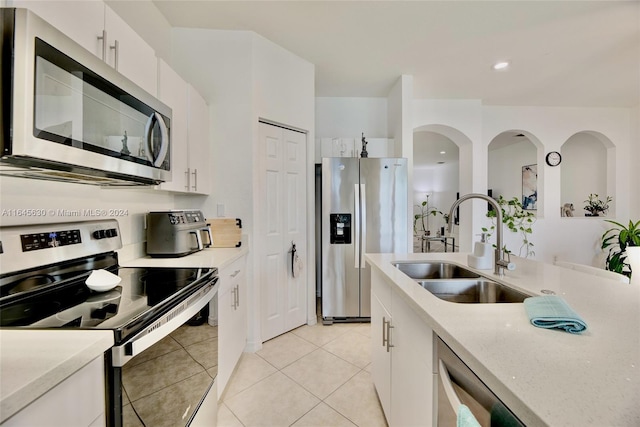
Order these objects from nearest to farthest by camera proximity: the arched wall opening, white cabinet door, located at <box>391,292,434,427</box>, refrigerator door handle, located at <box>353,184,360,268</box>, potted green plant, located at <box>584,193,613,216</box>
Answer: white cabinet door, located at <box>391,292,434,427</box> → refrigerator door handle, located at <box>353,184,360,268</box> → potted green plant, located at <box>584,193,613,216</box> → the arched wall opening

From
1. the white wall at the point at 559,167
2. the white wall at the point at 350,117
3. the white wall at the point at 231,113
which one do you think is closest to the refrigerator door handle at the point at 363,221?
the white wall at the point at 231,113

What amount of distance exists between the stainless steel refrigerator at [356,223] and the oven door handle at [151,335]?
1.78m

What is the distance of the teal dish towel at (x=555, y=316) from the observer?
687 mm

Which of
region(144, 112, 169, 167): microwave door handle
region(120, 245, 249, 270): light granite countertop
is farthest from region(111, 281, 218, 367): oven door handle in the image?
region(144, 112, 169, 167): microwave door handle

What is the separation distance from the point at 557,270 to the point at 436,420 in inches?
42.1

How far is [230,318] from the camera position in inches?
68.7

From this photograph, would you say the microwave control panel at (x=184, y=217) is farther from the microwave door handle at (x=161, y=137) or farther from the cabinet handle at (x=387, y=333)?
the cabinet handle at (x=387, y=333)

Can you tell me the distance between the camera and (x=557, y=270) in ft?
4.54

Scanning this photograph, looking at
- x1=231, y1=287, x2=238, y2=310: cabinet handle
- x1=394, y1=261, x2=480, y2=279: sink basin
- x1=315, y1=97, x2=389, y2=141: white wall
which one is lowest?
x1=231, y1=287, x2=238, y2=310: cabinet handle

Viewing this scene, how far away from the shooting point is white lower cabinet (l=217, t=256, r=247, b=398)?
1.57 metres

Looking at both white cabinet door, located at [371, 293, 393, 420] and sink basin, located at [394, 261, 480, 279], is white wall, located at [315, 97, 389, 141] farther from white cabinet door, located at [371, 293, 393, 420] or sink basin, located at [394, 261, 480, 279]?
white cabinet door, located at [371, 293, 393, 420]

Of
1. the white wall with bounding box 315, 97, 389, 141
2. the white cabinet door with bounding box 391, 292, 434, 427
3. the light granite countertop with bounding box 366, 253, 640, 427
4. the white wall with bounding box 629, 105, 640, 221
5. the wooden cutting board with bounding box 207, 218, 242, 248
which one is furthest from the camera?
the white wall with bounding box 629, 105, 640, 221

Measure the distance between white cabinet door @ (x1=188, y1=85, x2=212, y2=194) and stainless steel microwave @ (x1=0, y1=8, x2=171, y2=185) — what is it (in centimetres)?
70

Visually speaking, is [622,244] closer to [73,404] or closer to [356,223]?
[356,223]
